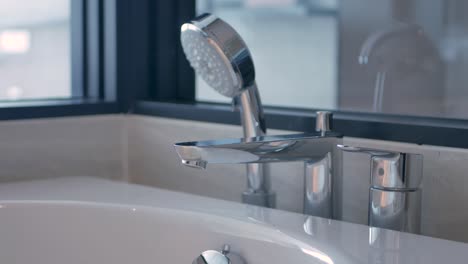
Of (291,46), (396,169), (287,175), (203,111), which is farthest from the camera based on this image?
(291,46)

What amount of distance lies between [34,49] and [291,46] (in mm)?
464

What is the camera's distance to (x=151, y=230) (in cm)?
104

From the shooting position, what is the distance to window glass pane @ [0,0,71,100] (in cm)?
139

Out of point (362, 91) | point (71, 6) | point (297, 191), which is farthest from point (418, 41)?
point (71, 6)

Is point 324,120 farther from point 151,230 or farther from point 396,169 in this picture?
point 151,230

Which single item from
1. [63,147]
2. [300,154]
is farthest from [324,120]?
[63,147]

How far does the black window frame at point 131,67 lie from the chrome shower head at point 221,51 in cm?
23

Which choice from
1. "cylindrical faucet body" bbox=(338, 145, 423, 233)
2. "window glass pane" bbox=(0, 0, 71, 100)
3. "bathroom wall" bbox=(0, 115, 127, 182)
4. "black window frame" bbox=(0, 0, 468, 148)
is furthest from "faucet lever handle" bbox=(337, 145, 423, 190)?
"window glass pane" bbox=(0, 0, 71, 100)

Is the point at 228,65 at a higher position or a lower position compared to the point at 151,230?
higher

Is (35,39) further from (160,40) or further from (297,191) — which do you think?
(297,191)

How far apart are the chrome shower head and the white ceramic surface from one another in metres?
0.16

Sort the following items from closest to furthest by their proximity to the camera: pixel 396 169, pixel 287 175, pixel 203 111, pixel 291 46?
1. pixel 396 169
2. pixel 287 175
3. pixel 203 111
4. pixel 291 46

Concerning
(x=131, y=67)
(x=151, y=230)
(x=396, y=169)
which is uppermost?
(x=131, y=67)

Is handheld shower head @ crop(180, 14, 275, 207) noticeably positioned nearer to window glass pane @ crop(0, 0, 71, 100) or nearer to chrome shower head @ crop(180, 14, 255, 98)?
chrome shower head @ crop(180, 14, 255, 98)
